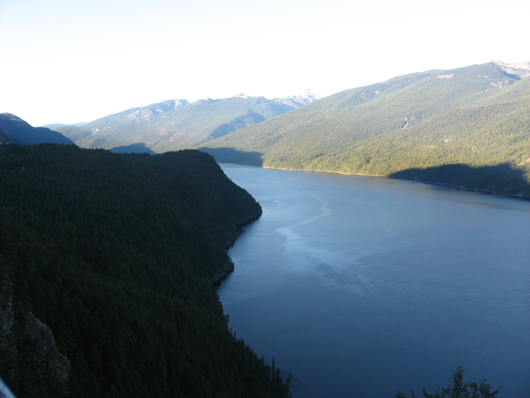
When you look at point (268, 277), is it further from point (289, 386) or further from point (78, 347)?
point (78, 347)

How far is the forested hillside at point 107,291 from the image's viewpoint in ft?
74.3

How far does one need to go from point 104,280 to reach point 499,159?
530 feet

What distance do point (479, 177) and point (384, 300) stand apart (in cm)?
12189

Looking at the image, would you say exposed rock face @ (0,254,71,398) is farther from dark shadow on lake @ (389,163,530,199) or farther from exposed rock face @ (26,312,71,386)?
dark shadow on lake @ (389,163,530,199)

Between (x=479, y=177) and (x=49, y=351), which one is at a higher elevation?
(x=479, y=177)

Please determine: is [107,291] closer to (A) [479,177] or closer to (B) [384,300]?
(B) [384,300]

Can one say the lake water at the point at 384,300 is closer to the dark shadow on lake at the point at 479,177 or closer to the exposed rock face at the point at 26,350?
the exposed rock face at the point at 26,350

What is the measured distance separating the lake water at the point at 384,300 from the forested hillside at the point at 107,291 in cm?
459

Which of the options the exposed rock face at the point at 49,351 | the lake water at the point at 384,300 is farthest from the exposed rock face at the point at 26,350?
the lake water at the point at 384,300

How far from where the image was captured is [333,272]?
55.4m

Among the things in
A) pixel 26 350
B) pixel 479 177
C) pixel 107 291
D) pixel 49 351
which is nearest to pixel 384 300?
pixel 107 291

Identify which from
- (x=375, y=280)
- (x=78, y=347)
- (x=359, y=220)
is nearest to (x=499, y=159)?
(x=359, y=220)

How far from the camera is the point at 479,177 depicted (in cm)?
14638

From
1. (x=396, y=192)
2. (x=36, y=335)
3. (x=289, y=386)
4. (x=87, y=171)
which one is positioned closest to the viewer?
(x=36, y=335)
